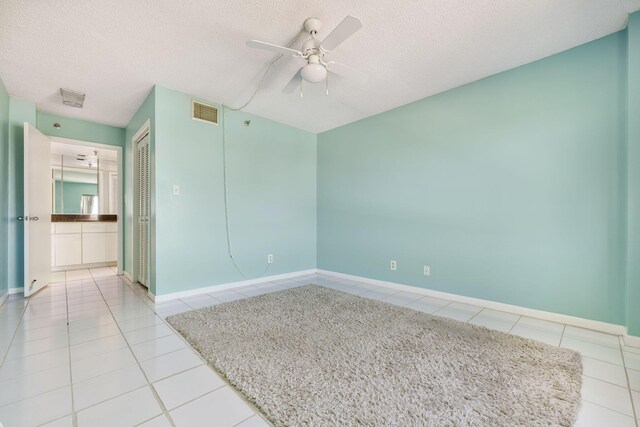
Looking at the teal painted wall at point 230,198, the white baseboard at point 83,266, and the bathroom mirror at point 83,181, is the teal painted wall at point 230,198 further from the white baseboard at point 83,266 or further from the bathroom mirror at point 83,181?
the white baseboard at point 83,266

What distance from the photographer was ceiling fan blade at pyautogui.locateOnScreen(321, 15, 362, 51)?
1731mm

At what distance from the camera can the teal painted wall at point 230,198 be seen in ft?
10.2

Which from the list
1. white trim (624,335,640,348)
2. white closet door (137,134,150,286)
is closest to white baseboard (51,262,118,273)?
white closet door (137,134,150,286)

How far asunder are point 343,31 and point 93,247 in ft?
18.9

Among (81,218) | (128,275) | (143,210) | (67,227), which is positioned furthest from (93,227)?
(143,210)

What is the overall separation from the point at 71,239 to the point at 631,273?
7343 mm

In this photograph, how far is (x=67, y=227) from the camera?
189 inches

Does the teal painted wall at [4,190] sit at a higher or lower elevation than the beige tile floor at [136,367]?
higher

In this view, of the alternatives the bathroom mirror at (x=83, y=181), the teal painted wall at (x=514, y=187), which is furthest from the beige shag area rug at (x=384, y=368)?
the bathroom mirror at (x=83, y=181)

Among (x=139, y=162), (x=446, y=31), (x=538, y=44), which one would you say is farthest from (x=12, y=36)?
(x=538, y=44)

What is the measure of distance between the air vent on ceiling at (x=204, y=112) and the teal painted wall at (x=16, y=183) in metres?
2.13

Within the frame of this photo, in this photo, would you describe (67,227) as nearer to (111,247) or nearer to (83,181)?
(111,247)

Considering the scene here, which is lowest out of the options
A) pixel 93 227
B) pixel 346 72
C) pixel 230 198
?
pixel 93 227

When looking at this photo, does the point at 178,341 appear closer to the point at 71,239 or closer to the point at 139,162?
the point at 139,162
